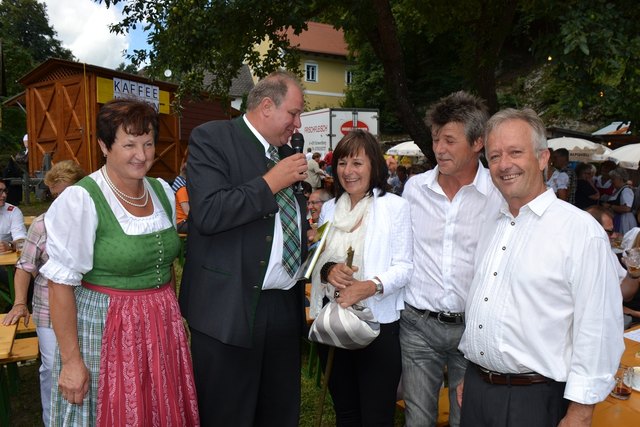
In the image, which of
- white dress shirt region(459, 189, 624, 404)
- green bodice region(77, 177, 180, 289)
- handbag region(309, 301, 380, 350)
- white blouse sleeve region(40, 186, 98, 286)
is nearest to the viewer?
white dress shirt region(459, 189, 624, 404)

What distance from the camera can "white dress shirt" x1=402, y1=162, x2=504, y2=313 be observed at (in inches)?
96.3

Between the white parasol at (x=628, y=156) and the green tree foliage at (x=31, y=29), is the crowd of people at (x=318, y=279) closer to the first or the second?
Result: the white parasol at (x=628, y=156)

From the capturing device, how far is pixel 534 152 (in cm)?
184

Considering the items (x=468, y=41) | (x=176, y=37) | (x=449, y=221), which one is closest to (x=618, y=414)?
(x=449, y=221)

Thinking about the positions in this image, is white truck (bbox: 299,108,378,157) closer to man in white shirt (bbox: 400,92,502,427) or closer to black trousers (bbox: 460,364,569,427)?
man in white shirt (bbox: 400,92,502,427)

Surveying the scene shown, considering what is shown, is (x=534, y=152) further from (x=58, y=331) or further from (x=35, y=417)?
(x=35, y=417)

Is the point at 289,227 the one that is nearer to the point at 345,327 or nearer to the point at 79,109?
the point at 345,327

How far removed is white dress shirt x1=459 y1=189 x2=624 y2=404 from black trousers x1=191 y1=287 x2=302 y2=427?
2.77ft

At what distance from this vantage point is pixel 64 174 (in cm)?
330

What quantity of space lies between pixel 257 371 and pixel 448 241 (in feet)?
3.73

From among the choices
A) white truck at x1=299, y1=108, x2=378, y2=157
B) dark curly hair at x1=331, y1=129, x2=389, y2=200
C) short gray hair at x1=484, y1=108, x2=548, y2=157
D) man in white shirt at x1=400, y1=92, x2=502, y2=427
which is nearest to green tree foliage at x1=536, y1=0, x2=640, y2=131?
man in white shirt at x1=400, y1=92, x2=502, y2=427

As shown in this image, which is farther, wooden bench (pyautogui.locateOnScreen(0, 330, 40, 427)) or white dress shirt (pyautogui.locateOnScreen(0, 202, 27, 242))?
white dress shirt (pyautogui.locateOnScreen(0, 202, 27, 242))

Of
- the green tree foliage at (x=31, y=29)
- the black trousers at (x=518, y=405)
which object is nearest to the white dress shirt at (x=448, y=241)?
the black trousers at (x=518, y=405)

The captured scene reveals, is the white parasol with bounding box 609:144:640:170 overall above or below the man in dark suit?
above
